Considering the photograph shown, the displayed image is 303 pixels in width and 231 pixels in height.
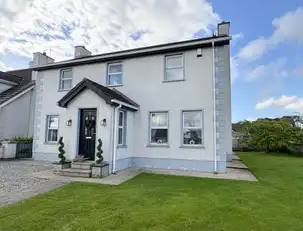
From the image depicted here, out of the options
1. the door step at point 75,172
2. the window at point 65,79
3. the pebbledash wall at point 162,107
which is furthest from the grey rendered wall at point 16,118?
the door step at point 75,172

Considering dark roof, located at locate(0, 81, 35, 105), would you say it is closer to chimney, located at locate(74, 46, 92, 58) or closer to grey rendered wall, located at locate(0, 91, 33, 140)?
grey rendered wall, located at locate(0, 91, 33, 140)

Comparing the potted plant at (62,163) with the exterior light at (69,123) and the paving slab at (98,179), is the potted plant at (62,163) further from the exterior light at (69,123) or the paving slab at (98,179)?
the exterior light at (69,123)

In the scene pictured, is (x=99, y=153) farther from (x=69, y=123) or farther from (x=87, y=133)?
(x=69, y=123)

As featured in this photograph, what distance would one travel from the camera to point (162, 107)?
35.9 ft

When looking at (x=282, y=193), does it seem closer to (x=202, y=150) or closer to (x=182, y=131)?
(x=202, y=150)

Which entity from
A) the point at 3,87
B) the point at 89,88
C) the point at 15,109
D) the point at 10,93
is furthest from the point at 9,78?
the point at 89,88

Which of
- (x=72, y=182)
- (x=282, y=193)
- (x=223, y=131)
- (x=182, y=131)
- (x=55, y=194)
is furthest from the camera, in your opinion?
(x=182, y=131)

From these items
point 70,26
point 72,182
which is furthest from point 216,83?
point 70,26

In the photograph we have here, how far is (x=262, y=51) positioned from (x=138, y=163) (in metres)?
15.1

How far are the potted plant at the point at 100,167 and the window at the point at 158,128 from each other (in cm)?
306

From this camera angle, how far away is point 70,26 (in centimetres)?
1388

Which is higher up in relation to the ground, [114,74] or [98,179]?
[114,74]

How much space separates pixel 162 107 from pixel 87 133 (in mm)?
4088

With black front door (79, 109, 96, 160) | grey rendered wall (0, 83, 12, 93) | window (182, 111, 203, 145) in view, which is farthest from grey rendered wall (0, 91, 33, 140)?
window (182, 111, 203, 145)
